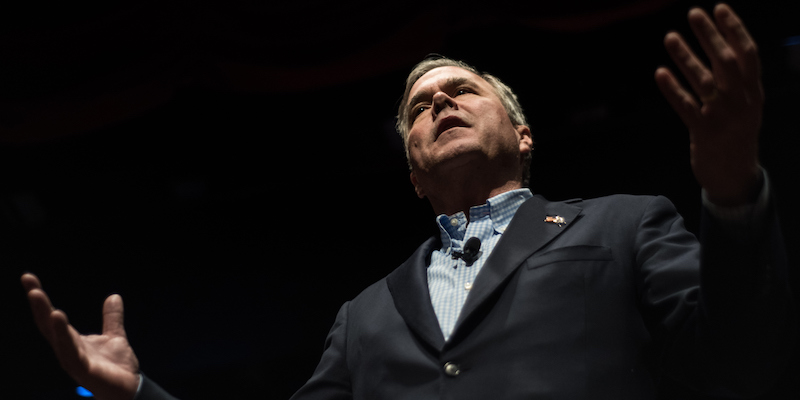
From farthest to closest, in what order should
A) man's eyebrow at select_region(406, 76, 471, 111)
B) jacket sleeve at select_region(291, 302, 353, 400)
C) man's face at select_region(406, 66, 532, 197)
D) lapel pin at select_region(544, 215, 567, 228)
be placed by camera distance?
man's eyebrow at select_region(406, 76, 471, 111)
man's face at select_region(406, 66, 532, 197)
jacket sleeve at select_region(291, 302, 353, 400)
lapel pin at select_region(544, 215, 567, 228)

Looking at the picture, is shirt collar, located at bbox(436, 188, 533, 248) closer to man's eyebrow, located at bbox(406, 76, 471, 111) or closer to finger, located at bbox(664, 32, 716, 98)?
man's eyebrow, located at bbox(406, 76, 471, 111)

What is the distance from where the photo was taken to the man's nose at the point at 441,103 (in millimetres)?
1789

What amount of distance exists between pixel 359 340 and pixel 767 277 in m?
0.87

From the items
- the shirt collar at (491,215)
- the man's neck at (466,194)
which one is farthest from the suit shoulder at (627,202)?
the man's neck at (466,194)

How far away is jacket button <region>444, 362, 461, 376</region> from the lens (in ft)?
3.90

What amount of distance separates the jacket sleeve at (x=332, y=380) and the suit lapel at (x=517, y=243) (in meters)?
0.42

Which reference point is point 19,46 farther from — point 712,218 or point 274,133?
point 712,218

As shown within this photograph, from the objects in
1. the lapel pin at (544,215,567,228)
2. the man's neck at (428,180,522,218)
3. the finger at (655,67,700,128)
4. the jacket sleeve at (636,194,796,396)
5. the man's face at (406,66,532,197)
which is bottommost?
the jacket sleeve at (636,194,796,396)

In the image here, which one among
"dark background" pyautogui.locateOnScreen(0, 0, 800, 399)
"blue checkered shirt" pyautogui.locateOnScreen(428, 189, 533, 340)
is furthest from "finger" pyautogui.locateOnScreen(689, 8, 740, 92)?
Result: "dark background" pyautogui.locateOnScreen(0, 0, 800, 399)

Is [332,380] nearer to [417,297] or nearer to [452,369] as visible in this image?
[417,297]

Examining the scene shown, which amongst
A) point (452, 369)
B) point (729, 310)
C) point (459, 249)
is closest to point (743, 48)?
point (729, 310)

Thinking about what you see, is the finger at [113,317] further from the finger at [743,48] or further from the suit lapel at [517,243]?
the finger at [743,48]

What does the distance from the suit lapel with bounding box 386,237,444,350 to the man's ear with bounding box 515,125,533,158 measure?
0.47 meters

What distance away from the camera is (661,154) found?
263 centimetres
